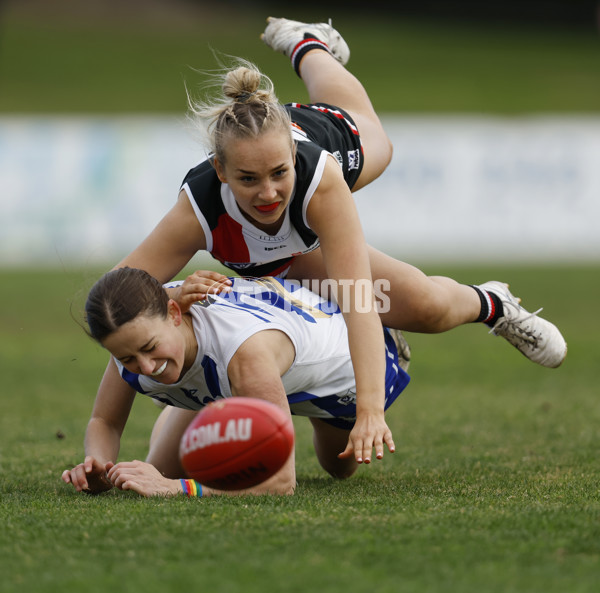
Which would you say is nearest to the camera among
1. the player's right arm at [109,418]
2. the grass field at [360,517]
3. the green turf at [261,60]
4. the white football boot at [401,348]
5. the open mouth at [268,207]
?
the grass field at [360,517]

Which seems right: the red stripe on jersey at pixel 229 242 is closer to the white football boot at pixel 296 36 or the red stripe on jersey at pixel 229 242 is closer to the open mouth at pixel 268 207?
the open mouth at pixel 268 207

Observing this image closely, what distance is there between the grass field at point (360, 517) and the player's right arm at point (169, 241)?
0.97 ft

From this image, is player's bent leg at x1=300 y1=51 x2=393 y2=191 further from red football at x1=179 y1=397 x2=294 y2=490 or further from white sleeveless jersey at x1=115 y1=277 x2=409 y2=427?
red football at x1=179 y1=397 x2=294 y2=490

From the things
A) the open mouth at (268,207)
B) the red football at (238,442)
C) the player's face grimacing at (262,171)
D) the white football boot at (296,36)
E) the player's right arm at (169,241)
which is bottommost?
the red football at (238,442)

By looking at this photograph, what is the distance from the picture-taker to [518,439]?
5609mm

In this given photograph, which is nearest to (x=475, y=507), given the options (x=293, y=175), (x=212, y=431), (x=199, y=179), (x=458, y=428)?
(x=212, y=431)

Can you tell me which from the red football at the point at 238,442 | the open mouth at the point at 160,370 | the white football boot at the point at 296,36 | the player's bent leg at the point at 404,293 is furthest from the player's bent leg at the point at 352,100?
the red football at the point at 238,442

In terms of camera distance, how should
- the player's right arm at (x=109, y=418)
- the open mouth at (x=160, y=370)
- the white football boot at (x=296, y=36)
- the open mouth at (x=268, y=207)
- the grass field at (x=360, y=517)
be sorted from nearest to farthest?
the grass field at (x=360, y=517)
the open mouth at (x=160, y=370)
the open mouth at (x=268, y=207)
the player's right arm at (x=109, y=418)
the white football boot at (x=296, y=36)

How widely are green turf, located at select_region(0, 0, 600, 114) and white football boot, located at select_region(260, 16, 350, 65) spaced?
19.2 m

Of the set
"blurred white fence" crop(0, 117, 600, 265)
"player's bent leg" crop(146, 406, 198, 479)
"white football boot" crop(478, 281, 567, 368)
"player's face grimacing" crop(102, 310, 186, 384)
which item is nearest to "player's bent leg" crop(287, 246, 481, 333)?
"white football boot" crop(478, 281, 567, 368)

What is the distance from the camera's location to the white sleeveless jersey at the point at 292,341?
3969 millimetres

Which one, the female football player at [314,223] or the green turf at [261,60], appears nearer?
the female football player at [314,223]

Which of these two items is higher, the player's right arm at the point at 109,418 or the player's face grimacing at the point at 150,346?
the player's face grimacing at the point at 150,346

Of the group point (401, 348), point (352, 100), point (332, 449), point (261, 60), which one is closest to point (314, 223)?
point (401, 348)
